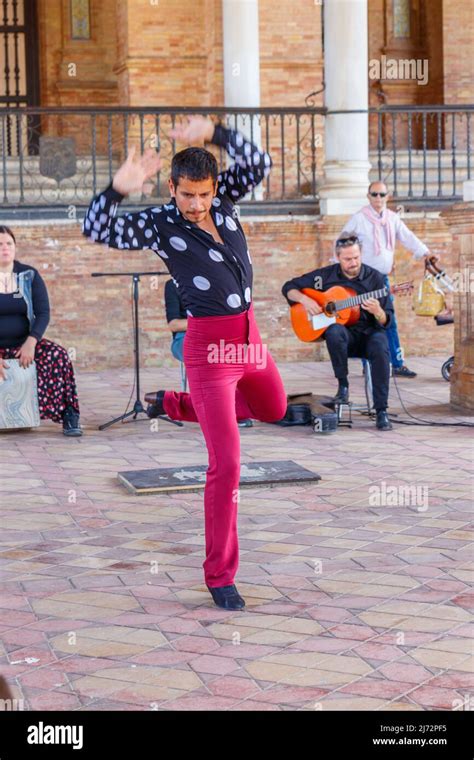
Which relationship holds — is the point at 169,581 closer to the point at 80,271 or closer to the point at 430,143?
the point at 80,271

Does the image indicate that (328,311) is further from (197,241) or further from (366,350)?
(197,241)

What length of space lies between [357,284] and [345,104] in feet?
Answer: 16.9

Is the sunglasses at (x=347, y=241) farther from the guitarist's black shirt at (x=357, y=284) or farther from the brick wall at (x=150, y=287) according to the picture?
the brick wall at (x=150, y=287)

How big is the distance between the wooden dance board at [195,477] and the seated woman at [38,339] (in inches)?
71.9

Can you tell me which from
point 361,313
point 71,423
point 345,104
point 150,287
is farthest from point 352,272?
point 345,104

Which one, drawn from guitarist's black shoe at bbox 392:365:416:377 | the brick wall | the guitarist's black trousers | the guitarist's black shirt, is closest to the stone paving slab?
the guitarist's black trousers

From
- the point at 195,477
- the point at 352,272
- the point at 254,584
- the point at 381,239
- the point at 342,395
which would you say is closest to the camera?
the point at 254,584

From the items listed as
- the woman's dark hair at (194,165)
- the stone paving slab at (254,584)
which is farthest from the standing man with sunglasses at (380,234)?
the woman's dark hair at (194,165)

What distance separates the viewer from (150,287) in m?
13.2

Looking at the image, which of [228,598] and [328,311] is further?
[328,311]

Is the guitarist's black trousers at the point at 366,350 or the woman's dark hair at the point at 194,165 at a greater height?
the woman's dark hair at the point at 194,165

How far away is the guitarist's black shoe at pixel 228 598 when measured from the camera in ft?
16.1

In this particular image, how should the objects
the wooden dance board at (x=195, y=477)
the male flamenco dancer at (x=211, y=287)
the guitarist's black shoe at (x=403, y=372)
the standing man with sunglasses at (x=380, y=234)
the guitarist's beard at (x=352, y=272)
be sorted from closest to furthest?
1. the male flamenco dancer at (x=211, y=287)
2. the wooden dance board at (x=195, y=477)
3. the guitarist's beard at (x=352, y=272)
4. the standing man with sunglasses at (x=380, y=234)
5. the guitarist's black shoe at (x=403, y=372)

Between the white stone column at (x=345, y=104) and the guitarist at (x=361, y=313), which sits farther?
the white stone column at (x=345, y=104)
